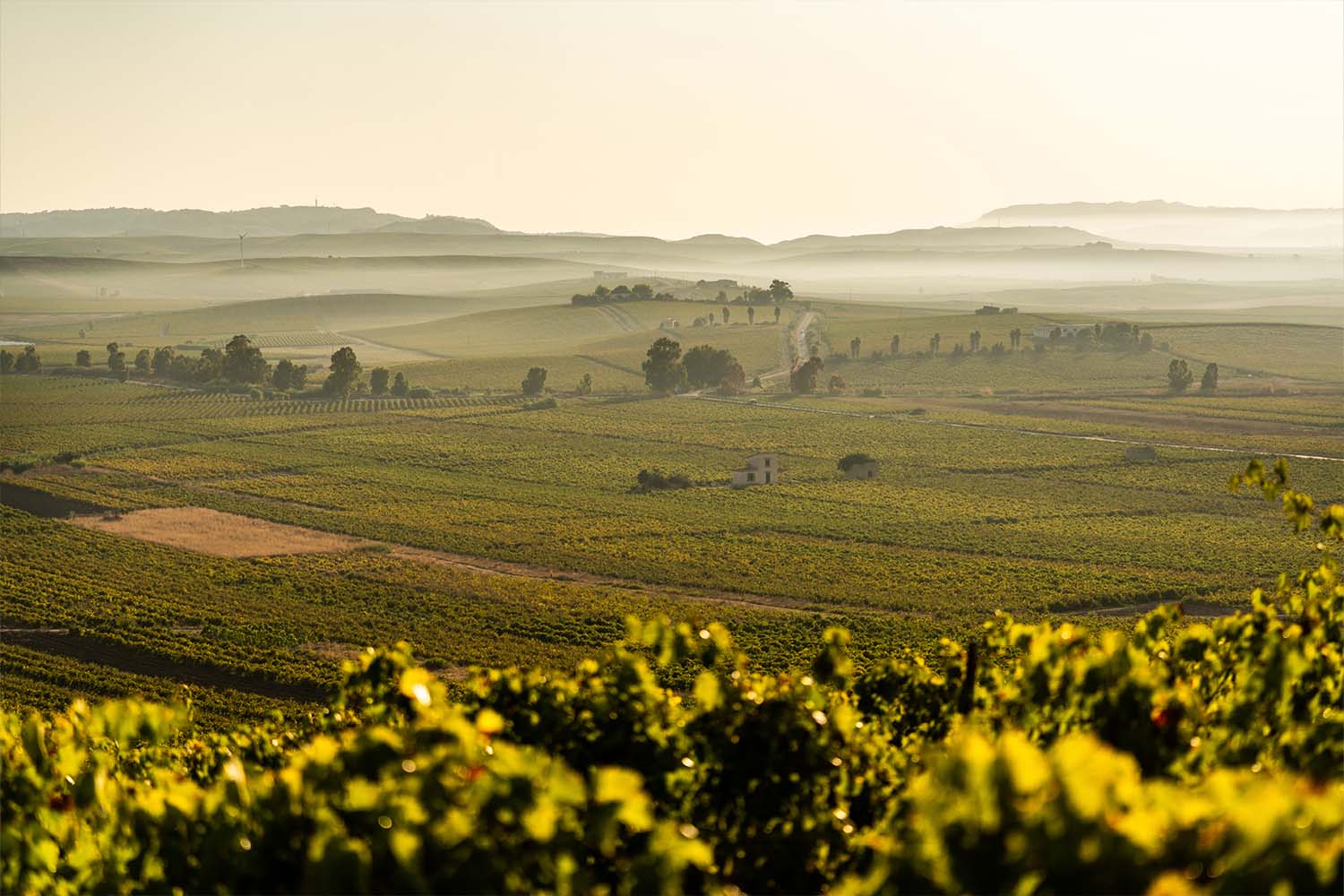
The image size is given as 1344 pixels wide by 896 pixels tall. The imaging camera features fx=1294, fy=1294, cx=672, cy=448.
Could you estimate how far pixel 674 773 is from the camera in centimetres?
1194

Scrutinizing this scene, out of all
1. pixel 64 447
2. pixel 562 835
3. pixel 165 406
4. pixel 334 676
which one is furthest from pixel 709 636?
→ pixel 165 406

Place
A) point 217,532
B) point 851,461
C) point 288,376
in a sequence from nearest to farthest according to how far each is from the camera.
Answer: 1. point 217,532
2. point 851,461
3. point 288,376

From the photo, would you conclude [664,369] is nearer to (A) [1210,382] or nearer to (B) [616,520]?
(A) [1210,382]

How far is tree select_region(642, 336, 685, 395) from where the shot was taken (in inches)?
6747

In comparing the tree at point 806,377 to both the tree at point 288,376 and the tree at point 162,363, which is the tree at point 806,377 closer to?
the tree at point 288,376

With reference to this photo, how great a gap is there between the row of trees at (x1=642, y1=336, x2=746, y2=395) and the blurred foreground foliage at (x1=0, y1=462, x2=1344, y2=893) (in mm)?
155030

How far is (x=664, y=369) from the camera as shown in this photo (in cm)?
17100

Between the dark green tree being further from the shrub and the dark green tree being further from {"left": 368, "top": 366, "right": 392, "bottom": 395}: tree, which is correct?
the shrub

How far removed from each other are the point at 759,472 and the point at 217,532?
140 feet

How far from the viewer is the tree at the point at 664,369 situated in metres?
171

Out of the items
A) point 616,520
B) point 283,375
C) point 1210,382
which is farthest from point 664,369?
point 616,520

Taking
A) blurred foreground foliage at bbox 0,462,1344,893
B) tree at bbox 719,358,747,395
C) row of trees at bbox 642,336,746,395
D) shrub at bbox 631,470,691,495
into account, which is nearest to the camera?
blurred foreground foliage at bbox 0,462,1344,893

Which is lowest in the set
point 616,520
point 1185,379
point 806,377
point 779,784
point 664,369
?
point 616,520

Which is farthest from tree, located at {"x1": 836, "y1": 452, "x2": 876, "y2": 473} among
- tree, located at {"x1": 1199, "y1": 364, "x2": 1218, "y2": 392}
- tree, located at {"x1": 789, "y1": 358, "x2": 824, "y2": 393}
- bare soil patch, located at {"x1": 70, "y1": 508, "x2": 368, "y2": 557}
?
tree, located at {"x1": 1199, "y1": 364, "x2": 1218, "y2": 392}
